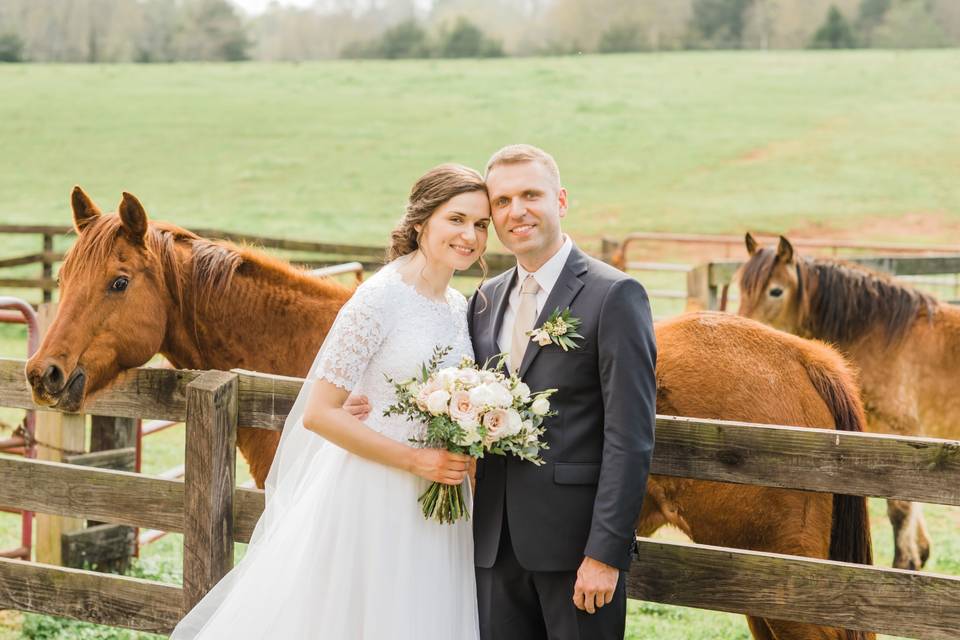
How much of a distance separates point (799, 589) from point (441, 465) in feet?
4.02

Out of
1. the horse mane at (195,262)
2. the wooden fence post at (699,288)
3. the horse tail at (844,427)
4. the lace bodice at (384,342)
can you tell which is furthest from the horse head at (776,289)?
the lace bodice at (384,342)

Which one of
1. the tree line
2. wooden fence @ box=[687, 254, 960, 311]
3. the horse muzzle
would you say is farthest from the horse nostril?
the tree line

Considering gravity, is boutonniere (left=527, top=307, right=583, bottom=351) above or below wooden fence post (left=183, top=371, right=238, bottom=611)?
above

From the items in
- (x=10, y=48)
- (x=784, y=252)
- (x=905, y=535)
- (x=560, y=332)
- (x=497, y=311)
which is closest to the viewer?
(x=560, y=332)

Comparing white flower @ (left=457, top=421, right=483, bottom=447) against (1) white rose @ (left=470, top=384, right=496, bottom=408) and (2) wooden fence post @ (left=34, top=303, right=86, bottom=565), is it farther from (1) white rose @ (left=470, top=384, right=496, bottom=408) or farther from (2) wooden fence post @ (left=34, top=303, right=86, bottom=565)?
(2) wooden fence post @ (left=34, top=303, right=86, bottom=565)

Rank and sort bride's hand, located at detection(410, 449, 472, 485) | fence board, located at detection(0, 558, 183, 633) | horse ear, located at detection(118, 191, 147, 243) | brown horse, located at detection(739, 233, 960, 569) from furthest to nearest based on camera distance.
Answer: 1. brown horse, located at detection(739, 233, 960, 569)
2. horse ear, located at detection(118, 191, 147, 243)
3. fence board, located at detection(0, 558, 183, 633)
4. bride's hand, located at detection(410, 449, 472, 485)

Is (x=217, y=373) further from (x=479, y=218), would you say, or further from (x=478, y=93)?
(x=478, y=93)

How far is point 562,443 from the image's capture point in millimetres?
2812

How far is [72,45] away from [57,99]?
21.6 metres

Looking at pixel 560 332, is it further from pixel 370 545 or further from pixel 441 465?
pixel 370 545

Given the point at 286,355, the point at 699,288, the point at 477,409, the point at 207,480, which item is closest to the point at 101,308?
the point at 286,355

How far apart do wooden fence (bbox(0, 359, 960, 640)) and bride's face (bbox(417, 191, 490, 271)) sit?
84cm

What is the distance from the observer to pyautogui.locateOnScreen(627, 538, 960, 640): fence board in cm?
283

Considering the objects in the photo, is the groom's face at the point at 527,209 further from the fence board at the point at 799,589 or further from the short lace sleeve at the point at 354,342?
the fence board at the point at 799,589
